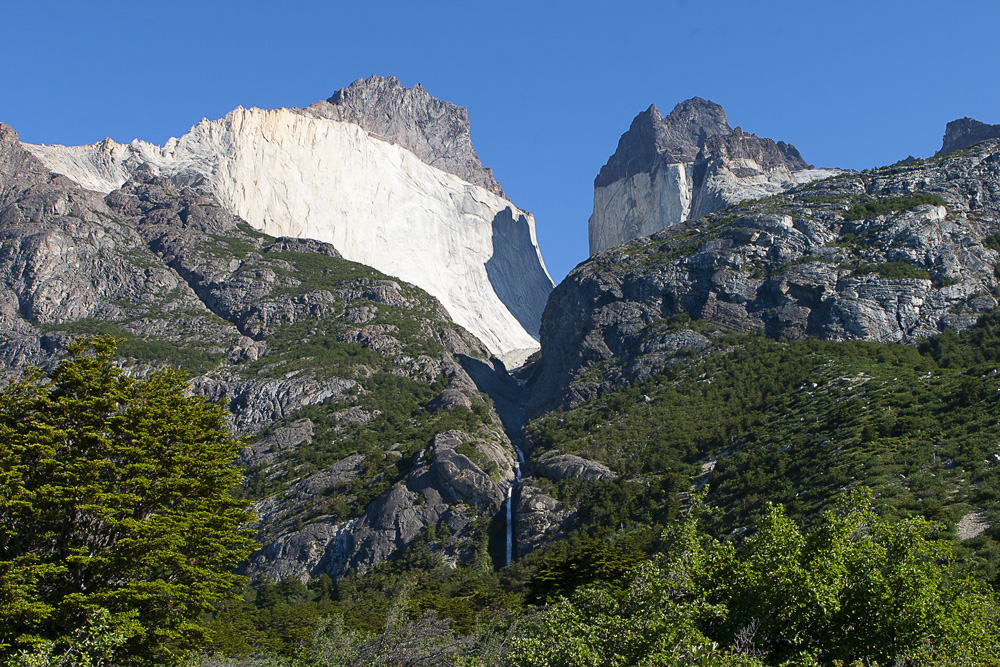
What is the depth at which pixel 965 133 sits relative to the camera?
194000mm

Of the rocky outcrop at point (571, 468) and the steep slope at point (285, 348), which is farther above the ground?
the steep slope at point (285, 348)

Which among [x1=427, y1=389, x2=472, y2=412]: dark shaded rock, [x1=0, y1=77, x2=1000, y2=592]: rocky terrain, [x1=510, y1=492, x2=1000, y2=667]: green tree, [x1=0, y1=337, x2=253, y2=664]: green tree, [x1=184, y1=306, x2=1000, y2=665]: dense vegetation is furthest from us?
[x1=427, y1=389, x2=472, y2=412]: dark shaded rock

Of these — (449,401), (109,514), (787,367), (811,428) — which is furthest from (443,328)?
(109,514)

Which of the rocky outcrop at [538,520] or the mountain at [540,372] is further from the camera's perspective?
the rocky outcrop at [538,520]

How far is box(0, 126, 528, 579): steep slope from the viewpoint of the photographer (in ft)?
309

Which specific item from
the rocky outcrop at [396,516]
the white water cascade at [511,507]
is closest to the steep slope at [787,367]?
the white water cascade at [511,507]

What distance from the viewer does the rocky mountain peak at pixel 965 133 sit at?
18800 cm

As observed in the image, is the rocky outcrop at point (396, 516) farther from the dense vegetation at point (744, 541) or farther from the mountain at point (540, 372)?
the dense vegetation at point (744, 541)

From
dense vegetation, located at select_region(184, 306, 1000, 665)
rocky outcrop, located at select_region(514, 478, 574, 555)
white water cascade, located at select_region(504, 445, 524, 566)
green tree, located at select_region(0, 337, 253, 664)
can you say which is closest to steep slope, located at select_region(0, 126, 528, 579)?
white water cascade, located at select_region(504, 445, 524, 566)

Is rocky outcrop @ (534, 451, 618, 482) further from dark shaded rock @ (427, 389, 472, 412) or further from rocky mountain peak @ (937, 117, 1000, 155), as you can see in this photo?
rocky mountain peak @ (937, 117, 1000, 155)

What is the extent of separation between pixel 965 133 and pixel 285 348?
6948 inches

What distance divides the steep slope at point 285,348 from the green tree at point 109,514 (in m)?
58.3

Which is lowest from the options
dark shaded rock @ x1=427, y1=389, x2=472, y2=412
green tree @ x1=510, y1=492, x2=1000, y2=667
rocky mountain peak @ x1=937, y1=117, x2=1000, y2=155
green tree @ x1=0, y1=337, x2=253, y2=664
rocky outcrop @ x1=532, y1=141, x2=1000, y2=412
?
green tree @ x1=510, y1=492, x2=1000, y2=667

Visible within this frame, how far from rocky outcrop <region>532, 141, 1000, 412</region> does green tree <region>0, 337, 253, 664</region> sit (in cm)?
9217
